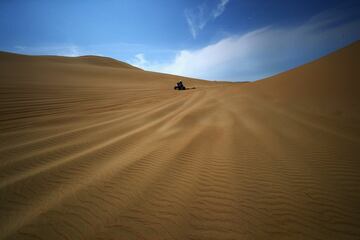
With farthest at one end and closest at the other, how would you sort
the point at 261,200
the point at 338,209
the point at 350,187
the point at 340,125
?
the point at 340,125 < the point at 350,187 < the point at 261,200 < the point at 338,209

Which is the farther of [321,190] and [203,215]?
[321,190]

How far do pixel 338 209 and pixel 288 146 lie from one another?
141cm

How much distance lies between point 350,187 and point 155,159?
240 centimetres

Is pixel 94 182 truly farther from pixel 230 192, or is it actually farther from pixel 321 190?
pixel 321 190

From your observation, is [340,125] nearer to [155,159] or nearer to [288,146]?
[288,146]

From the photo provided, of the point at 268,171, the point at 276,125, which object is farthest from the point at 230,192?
the point at 276,125

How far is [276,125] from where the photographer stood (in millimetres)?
3885

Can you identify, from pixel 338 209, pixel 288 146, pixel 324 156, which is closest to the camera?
pixel 338 209

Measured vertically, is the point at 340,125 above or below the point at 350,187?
above

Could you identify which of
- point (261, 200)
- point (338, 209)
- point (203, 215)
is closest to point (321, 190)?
point (338, 209)

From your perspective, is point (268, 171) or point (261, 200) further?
point (268, 171)

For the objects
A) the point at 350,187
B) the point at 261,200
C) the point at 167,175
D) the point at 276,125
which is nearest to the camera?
the point at 261,200

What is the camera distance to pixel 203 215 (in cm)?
155

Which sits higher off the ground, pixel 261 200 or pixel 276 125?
pixel 276 125
